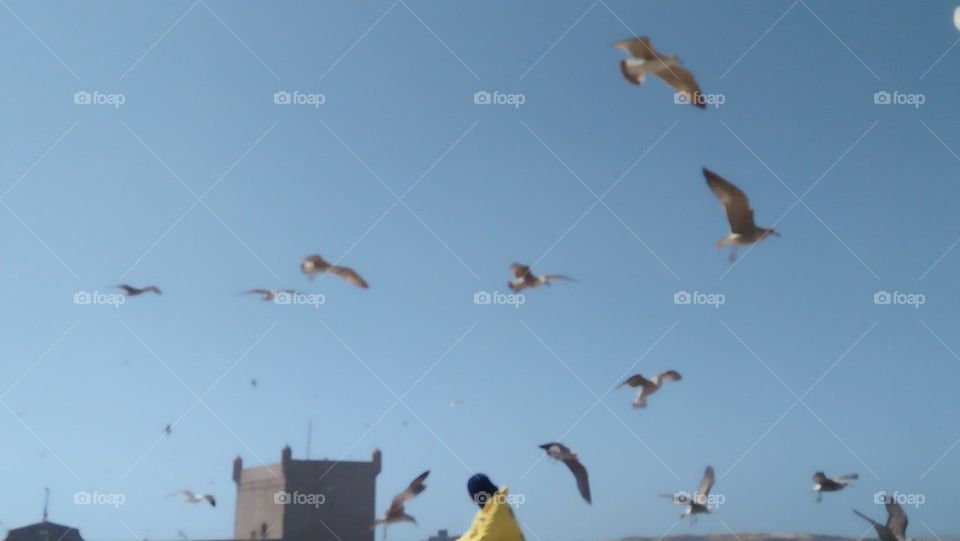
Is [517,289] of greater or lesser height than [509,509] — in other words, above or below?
above

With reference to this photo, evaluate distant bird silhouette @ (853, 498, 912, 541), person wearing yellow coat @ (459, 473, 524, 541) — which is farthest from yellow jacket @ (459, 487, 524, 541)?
distant bird silhouette @ (853, 498, 912, 541)

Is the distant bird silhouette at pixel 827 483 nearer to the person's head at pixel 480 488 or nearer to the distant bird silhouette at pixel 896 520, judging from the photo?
the distant bird silhouette at pixel 896 520


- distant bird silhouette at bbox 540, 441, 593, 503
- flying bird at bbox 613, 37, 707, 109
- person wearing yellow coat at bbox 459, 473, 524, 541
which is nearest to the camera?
person wearing yellow coat at bbox 459, 473, 524, 541

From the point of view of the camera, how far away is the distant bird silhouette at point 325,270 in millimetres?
11094

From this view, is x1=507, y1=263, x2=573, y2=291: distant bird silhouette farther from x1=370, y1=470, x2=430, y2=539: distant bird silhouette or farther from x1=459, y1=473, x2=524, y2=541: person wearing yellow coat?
x1=459, y1=473, x2=524, y2=541: person wearing yellow coat

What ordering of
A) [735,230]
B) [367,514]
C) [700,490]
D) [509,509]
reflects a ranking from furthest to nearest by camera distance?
[367,514]
[700,490]
[735,230]
[509,509]

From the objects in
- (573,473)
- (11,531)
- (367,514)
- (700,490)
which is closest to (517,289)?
(573,473)

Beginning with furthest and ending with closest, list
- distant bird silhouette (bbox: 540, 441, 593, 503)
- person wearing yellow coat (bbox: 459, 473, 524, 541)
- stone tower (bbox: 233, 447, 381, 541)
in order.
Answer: stone tower (bbox: 233, 447, 381, 541), distant bird silhouette (bbox: 540, 441, 593, 503), person wearing yellow coat (bbox: 459, 473, 524, 541)

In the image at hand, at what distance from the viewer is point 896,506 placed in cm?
977

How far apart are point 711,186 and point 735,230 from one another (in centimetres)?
62

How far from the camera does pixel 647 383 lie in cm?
1025

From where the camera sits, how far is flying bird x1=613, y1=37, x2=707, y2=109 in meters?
8.09

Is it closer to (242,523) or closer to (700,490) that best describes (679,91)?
(700,490)

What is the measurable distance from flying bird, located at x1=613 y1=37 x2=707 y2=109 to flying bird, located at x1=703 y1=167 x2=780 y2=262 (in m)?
0.77
